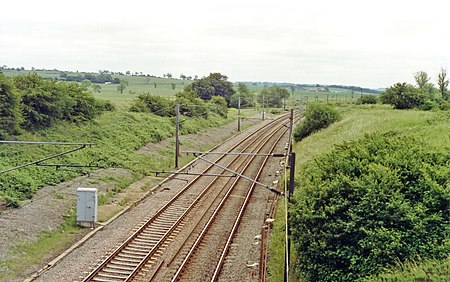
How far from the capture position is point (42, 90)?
33906 mm

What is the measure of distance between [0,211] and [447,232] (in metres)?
18.3

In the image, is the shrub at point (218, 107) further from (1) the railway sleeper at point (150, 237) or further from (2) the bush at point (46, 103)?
(1) the railway sleeper at point (150, 237)

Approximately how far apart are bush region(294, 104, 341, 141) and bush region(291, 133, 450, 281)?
3156 cm

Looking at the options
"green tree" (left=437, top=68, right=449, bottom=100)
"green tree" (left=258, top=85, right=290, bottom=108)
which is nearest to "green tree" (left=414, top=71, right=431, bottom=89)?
"green tree" (left=437, top=68, right=449, bottom=100)

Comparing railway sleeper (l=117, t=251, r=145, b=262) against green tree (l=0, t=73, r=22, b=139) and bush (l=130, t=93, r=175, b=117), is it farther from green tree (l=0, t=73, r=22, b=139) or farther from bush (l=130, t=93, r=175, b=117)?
bush (l=130, t=93, r=175, b=117)

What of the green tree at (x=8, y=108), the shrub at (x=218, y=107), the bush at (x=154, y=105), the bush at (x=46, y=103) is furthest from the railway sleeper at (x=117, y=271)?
the shrub at (x=218, y=107)

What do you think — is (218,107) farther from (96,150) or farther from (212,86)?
(96,150)

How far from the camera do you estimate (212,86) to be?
325ft

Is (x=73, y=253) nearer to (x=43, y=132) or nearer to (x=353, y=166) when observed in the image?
(x=353, y=166)

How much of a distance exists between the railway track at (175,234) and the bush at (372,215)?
4.20 m

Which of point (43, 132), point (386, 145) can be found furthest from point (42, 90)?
point (386, 145)

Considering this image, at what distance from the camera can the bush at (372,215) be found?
1148cm

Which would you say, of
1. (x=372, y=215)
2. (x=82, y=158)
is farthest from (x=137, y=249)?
(x=82, y=158)

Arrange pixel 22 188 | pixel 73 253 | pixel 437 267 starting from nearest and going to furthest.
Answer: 1. pixel 437 267
2. pixel 73 253
3. pixel 22 188
